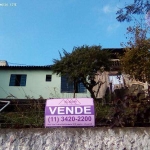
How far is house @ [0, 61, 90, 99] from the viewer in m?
A: 20.1

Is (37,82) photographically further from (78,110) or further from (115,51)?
(78,110)

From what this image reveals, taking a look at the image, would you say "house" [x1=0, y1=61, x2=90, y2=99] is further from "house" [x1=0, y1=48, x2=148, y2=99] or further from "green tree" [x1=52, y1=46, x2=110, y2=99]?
"green tree" [x1=52, y1=46, x2=110, y2=99]

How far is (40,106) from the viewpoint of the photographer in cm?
492

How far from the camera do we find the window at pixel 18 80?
67.8 ft

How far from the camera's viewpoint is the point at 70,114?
418 cm

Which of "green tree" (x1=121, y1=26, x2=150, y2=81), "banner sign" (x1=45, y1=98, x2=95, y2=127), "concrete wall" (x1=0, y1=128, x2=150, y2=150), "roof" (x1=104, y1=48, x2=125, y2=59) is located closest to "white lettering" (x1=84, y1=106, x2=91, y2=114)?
"banner sign" (x1=45, y1=98, x2=95, y2=127)

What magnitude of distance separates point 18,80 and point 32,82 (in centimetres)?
137

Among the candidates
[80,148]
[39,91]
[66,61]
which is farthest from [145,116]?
[39,91]

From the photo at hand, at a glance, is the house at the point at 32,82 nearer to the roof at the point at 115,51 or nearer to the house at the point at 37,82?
the house at the point at 37,82

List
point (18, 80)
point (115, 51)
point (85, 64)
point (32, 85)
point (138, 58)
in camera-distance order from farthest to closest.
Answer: point (18, 80)
point (32, 85)
point (115, 51)
point (85, 64)
point (138, 58)

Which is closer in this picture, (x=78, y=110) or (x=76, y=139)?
(x=76, y=139)

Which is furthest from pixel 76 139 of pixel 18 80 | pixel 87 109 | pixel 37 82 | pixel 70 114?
pixel 18 80

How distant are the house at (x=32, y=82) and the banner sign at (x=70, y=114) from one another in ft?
50.8

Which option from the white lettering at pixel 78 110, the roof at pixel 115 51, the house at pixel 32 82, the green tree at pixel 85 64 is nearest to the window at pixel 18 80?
the house at pixel 32 82
